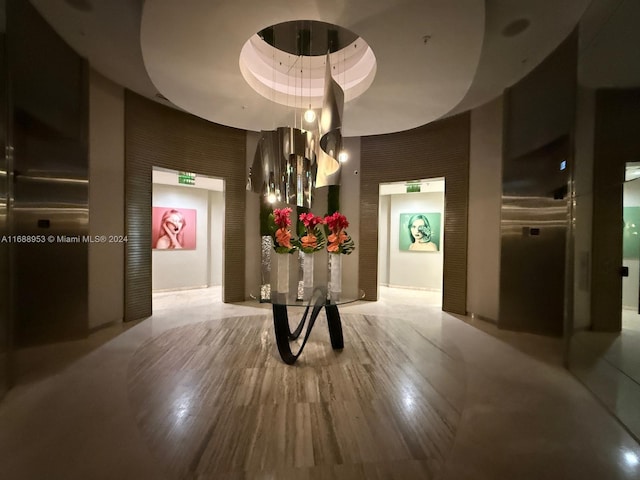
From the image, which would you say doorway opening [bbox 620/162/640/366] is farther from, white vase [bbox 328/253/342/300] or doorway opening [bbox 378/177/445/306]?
doorway opening [bbox 378/177/445/306]

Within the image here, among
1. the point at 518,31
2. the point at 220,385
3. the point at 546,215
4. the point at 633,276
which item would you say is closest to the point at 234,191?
the point at 220,385

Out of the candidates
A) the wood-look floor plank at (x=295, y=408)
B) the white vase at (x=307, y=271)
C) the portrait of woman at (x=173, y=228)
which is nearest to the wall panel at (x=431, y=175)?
the wood-look floor plank at (x=295, y=408)

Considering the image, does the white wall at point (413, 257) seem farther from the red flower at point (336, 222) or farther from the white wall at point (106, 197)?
the white wall at point (106, 197)

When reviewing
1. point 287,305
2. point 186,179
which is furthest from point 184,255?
point 287,305

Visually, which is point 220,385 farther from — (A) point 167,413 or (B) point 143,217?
(B) point 143,217

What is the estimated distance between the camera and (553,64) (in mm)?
3246

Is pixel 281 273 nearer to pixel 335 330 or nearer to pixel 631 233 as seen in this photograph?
pixel 335 330

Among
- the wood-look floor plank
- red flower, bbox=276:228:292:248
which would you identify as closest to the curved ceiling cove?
red flower, bbox=276:228:292:248

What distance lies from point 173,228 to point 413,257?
6759 mm

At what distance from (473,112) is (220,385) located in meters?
5.66

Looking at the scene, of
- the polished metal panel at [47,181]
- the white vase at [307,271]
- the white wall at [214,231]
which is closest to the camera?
the polished metal panel at [47,181]

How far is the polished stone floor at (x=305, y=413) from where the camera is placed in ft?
5.10

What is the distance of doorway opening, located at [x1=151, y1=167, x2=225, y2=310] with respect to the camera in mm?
6398

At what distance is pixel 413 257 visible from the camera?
25.6ft
